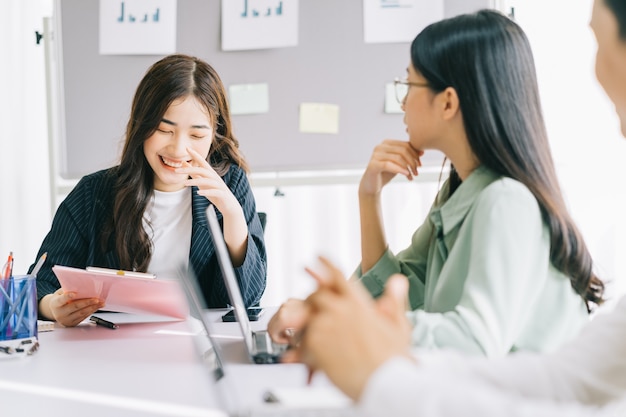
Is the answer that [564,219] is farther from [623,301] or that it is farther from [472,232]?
[623,301]

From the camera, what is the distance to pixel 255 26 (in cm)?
279

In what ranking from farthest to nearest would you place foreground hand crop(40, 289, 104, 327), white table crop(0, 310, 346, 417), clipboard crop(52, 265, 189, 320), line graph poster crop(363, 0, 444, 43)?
line graph poster crop(363, 0, 444, 43) < foreground hand crop(40, 289, 104, 327) < clipboard crop(52, 265, 189, 320) < white table crop(0, 310, 346, 417)

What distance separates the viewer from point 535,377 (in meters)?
0.85

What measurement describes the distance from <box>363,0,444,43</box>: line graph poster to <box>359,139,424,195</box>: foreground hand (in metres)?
1.33

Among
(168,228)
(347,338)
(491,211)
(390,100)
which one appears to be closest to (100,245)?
(168,228)

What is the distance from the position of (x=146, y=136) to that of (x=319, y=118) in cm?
100

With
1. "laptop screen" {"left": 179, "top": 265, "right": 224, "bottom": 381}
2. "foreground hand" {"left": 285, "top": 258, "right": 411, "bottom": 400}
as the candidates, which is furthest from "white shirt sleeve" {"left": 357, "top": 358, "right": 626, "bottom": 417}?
"laptop screen" {"left": 179, "top": 265, "right": 224, "bottom": 381}

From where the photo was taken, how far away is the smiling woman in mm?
1825

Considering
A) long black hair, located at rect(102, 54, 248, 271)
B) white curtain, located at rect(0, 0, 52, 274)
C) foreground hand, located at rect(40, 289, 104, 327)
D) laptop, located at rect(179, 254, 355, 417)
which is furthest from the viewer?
white curtain, located at rect(0, 0, 52, 274)

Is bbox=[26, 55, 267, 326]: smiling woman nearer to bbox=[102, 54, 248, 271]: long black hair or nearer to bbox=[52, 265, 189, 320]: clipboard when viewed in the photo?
bbox=[102, 54, 248, 271]: long black hair

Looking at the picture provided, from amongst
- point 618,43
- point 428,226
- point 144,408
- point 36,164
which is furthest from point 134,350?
point 36,164

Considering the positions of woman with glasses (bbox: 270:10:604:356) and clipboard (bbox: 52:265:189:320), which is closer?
woman with glasses (bbox: 270:10:604:356)

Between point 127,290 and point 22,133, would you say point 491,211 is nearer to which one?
point 127,290

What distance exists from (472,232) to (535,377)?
1.16 ft
